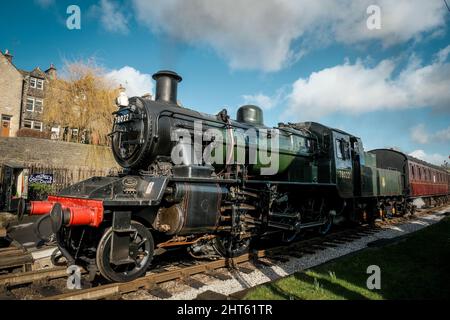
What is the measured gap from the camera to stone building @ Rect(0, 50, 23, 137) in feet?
104

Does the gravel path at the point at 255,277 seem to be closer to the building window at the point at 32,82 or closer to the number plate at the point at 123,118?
the number plate at the point at 123,118

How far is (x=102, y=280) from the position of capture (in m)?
5.91

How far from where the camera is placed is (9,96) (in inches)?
1276

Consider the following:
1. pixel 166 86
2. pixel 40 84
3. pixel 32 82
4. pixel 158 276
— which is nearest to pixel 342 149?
pixel 166 86

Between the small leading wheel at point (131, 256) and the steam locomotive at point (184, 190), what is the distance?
0.02 meters

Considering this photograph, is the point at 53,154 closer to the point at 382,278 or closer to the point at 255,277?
the point at 255,277

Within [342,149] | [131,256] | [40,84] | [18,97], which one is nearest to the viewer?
[131,256]

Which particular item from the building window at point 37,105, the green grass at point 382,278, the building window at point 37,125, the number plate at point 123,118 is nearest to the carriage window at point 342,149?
the green grass at point 382,278

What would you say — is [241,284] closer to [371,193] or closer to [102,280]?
[102,280]

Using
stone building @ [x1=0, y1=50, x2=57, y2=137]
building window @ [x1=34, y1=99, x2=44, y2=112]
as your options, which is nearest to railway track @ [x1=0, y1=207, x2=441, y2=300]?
stone building @ [x1=0, y1=50, x2=57, y2=137]

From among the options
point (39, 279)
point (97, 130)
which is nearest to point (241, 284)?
point (39, 279)

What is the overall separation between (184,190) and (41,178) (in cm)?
1336
